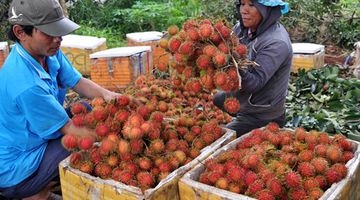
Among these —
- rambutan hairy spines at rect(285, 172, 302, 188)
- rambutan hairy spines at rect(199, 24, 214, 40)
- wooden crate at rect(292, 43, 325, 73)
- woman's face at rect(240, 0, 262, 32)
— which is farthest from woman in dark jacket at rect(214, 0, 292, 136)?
wooden crate at rect(292, 43, 325, 73)

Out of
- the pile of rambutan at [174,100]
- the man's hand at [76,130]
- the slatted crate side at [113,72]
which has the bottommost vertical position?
the slatted crate side at [113,72]

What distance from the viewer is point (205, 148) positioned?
6.83 feet

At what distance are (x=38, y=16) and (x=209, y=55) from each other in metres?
0.92

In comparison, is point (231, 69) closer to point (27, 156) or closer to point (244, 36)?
point (244, 36)

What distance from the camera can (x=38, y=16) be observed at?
2.04 meters

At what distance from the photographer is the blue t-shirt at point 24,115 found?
203cm

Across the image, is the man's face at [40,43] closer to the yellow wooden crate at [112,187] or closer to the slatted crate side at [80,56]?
the yellow wooden crate at [112,187]

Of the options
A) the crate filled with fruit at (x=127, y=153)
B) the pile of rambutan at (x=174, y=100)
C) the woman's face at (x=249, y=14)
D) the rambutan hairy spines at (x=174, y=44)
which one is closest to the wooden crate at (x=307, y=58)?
the pile of rambutan at (x=174, y=100)

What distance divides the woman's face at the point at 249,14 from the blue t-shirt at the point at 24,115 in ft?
4.05

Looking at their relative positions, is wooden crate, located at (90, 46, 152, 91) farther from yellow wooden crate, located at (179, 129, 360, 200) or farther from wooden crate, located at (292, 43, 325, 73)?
yellow wooden crate, located at (179, 129, 360, 200)

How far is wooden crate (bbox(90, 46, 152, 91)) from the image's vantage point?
4172 millimetres

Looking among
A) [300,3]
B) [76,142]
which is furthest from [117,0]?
[76,142]

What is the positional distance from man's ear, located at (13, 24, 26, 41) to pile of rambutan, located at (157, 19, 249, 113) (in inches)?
31.0

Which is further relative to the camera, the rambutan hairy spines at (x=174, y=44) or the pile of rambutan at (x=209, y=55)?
the rambutan hairy spines at (x=174, y=44)
